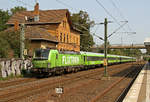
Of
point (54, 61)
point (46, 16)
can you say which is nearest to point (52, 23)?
point (46, 16)

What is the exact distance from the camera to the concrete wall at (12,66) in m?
20.7

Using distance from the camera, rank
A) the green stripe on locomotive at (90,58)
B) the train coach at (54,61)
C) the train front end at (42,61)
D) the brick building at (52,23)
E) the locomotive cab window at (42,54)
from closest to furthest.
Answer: the train front end at (42,61), the train coach at (54,61), the locomotive cab window at (42,54), the green stripe on locomotive at (90,58), the brick building at (52,23)

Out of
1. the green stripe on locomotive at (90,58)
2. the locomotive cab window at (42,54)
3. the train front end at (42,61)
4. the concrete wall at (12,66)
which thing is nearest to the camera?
the concrete wall at (12,66)

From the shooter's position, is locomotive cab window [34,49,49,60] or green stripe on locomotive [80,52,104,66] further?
green stripe on locomotive [80,52,104,66]

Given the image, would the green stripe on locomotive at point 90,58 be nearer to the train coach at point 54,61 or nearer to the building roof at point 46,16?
the train coach at point 54,61

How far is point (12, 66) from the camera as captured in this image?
2239 cm

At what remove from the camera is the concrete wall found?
20734 mm

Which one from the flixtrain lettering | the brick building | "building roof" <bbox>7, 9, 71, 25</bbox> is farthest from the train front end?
"building roof" <bbox>7, 9, 71, 25</bbox>

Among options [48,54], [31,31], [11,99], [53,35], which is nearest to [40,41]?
[31,31]

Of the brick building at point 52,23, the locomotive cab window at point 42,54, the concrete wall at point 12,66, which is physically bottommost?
the concrete wall at point 12,66

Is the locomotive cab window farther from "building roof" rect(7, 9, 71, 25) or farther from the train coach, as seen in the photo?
"building roof" rect(7, 9, 71, 25)

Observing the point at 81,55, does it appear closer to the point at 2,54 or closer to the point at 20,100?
the point at 2,54

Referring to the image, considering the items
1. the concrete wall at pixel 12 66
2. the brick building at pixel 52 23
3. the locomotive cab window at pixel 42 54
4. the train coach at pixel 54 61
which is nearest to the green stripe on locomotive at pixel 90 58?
the train coach at pixel 54 61

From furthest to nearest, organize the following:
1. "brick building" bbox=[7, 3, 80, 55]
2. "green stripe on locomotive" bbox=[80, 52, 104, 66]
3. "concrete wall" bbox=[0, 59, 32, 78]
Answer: "brick building" bbox=[7, 3, 80, 55] → "green stripe on locomotive" bbox=[80, 52, 104, 66] → "concrete wall" bbox=[0, 59, 32, 78]
